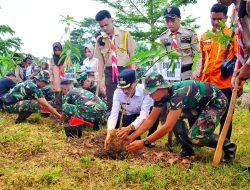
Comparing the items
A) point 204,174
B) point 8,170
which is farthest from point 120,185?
point 8,170

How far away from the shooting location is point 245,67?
299 cm

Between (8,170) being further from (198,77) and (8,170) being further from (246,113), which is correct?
(246,113)

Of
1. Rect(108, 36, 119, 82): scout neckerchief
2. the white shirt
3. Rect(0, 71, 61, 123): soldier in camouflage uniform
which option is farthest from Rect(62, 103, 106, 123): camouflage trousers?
the white shirt

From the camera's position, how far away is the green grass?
3090 millimetres

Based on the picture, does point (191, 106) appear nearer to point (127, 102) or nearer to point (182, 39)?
point (127, 102)

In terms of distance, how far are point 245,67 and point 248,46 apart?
7.3 inches

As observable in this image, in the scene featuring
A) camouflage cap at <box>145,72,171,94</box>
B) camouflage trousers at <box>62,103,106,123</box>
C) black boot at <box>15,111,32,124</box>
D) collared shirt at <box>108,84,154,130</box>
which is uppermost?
camouflage cap at <box>145,72,171,94</box>

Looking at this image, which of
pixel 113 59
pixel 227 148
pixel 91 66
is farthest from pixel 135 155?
pixel 91 66

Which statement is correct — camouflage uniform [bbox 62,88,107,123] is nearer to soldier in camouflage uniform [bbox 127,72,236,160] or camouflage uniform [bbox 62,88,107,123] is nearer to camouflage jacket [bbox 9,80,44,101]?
camouflage jacket [bbox 9,80,44,101]

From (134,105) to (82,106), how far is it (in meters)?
1.08

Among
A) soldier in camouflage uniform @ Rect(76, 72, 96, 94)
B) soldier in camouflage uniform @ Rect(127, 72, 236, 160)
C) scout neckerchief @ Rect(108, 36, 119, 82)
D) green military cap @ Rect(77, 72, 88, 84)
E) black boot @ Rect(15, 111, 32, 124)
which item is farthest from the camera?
green military cap @ Rect(77, 72, 88, 84)

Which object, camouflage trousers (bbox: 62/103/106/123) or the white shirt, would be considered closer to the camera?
camouflage trousers (bbox: 62/103/106/123)

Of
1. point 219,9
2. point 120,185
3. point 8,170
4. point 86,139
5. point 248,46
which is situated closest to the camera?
point 248,46

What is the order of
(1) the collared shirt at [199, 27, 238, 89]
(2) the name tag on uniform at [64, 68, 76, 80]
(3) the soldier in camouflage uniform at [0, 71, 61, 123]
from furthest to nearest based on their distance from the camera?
(2) the name tag on uniform at [64, 68, 76, 80], (3) the soldier in camouflage uniform at [0, 71, 61, 123], (1) the collared shirt at [199, 27, 238, 89]
